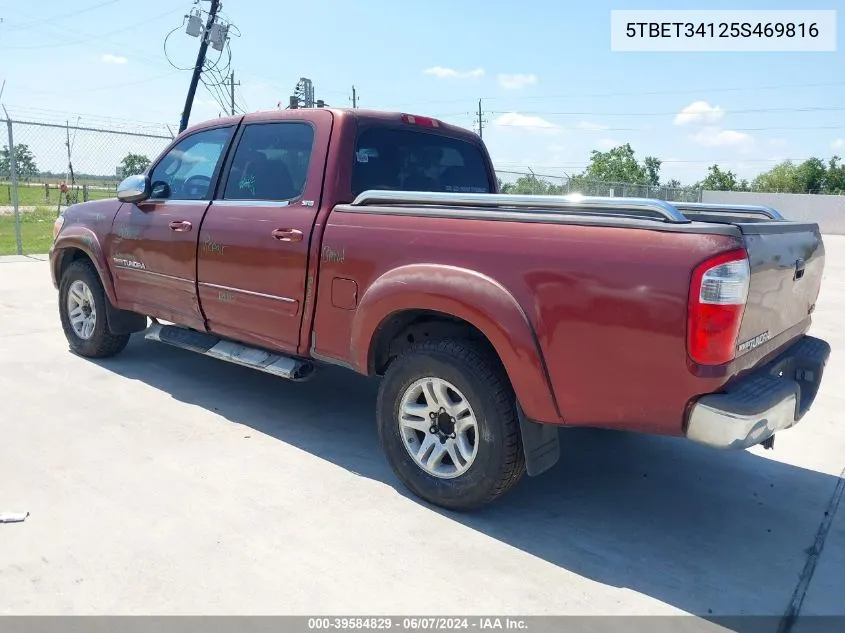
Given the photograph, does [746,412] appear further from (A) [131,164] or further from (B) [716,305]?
(A) [131,164]

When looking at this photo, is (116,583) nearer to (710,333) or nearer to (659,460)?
(710,333)

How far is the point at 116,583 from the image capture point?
2695 millimetres

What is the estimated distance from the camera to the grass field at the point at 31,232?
14031mm

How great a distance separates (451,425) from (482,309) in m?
0.66

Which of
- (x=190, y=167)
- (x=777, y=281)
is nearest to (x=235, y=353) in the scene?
(x=190, y=167)

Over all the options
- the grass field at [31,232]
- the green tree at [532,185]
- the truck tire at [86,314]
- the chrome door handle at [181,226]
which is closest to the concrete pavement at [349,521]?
the truck tire at [86,314]

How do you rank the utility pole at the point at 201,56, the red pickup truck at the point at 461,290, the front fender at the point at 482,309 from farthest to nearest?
the utility pole at the point at 201,56
the front fender at the point at 482,309
the red pickup truck at the point at 461,290

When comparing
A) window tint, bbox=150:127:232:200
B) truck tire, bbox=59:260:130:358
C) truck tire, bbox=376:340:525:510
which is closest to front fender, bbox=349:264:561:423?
truck tire, bbox=376:340:525:510

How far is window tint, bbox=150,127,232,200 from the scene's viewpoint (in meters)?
4.78

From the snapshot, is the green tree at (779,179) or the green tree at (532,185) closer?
the green tree at (532,185)

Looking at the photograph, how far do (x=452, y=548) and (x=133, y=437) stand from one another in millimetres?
2170

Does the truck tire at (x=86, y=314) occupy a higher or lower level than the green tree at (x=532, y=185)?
lower

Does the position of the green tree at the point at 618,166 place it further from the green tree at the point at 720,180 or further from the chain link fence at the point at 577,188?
the chain link fence at the point at 577,188

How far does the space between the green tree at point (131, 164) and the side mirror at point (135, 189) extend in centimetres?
971
